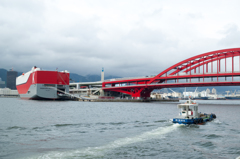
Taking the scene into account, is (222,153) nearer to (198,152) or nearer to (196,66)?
(198,152)

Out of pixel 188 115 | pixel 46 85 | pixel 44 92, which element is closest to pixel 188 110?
pixel 188 115

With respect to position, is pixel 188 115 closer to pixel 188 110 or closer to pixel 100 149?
pixel 188 110

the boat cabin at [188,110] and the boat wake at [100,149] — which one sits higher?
the boat cabin at [188,110]

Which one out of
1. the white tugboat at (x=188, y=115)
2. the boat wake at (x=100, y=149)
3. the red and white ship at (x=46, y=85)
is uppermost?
the red and white ship at (x=46, y=85)

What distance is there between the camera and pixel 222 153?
17.5 metres

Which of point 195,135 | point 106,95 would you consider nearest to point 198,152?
point 195,135

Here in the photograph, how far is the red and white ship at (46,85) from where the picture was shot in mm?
102750

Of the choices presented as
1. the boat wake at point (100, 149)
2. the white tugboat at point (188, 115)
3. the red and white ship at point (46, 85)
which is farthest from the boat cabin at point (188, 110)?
the red and white ship at point (46, 85)

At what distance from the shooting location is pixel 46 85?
10469 cm

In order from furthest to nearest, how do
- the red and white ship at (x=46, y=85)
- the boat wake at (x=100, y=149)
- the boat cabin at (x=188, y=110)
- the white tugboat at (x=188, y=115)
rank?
the red and white ship at (x=46, y=85)
the boat cabin at (x=188, y=110)
the white tugboat at (x=188, y=115)
the boat wake at (x=100, y=149)

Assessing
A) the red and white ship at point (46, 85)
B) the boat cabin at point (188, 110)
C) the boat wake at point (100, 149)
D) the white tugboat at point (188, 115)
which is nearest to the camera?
the boat wake at point (100, 149)

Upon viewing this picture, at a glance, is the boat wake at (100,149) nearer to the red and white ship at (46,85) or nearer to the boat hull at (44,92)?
the boat hull at (44,92)

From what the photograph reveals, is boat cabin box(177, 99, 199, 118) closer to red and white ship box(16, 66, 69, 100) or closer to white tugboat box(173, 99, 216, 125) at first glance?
white tugboat box(173, 99, 216, 125)

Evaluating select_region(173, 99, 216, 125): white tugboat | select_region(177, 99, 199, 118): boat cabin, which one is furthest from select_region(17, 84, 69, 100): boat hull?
select_region(173, 99, 216, 125): white tugboat
